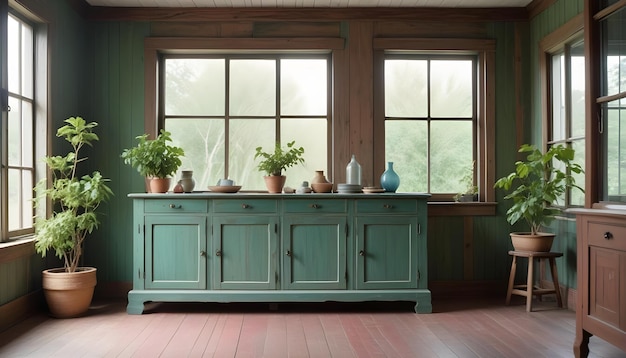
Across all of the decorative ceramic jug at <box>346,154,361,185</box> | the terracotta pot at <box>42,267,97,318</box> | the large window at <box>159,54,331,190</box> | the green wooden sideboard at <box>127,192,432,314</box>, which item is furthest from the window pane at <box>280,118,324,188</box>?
the terracotta pot at <box>42,267,97,318</box>

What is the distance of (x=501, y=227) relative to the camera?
5.12 m

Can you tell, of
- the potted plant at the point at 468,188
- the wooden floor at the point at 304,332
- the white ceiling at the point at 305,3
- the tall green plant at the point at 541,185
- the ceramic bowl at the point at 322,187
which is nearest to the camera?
the wooden floor at the point at 304,332

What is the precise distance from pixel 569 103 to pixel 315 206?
7.77ft

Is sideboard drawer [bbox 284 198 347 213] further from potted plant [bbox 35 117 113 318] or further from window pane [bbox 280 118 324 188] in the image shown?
potted plant [bbox 35 117 113 318]

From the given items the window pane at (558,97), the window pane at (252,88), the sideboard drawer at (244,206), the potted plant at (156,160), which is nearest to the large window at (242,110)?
the window pane at (252,88)

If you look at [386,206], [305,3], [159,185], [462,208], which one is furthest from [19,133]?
[462,208]

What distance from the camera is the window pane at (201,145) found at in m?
5.13

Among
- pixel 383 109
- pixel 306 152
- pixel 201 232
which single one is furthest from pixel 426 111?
pixel 201 232

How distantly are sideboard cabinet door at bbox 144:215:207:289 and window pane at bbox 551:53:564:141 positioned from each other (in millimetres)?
3210

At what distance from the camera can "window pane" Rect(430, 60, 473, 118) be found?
5195 mm

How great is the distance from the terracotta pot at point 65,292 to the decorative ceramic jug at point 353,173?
7.55ft

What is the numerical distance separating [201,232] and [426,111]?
2.42m

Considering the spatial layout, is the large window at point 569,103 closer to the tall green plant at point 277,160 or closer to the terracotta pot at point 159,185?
the tall green plant at point 277,160

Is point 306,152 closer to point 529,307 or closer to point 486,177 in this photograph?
point 486,177
